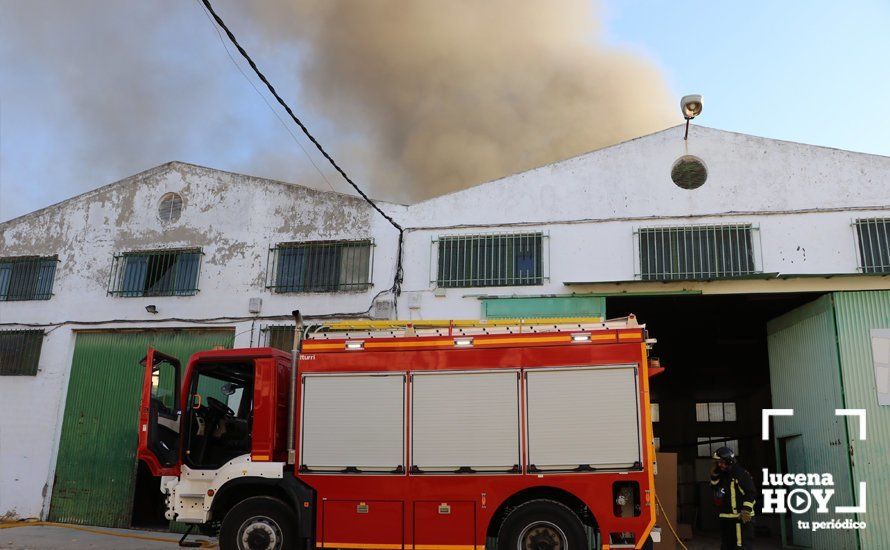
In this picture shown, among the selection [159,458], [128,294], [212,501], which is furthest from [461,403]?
[128,294]

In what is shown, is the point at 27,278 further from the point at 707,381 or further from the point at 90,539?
the point at 707,381

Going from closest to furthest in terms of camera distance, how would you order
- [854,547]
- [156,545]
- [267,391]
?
[267,391] → [854,547] → [156,545]

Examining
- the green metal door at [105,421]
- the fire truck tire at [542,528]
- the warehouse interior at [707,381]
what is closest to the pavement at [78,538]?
the green metal door at [105,421]

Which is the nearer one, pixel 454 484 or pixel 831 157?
pixel 454 484

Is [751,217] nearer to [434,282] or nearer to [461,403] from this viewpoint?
[434,282]

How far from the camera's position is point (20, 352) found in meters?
17.3

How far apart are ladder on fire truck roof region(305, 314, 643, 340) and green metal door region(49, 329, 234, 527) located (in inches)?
262

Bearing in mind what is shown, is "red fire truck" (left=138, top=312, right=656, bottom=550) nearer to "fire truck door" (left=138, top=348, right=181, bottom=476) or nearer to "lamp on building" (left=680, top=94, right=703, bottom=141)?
"fire truck door" (left=138, top=348, right=181, bottom=476)

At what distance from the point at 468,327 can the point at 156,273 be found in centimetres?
987

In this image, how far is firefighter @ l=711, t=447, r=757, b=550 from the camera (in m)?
9.95

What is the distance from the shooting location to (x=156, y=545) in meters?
13.2

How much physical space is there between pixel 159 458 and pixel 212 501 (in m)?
0.95

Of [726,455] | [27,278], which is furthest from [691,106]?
[27,278]

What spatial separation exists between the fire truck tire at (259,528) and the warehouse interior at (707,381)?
7.94 metres
